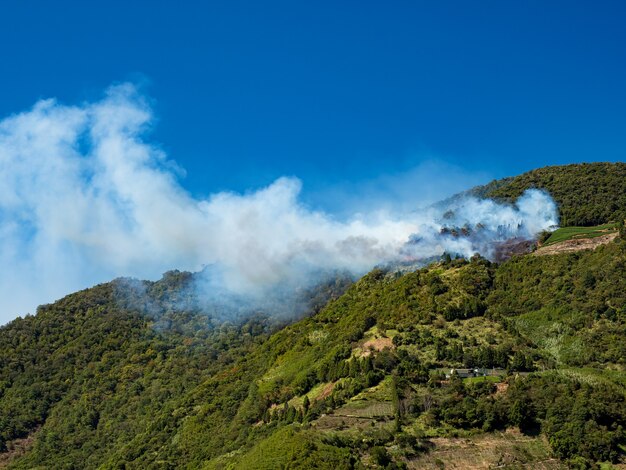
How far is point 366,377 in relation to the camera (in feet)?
332

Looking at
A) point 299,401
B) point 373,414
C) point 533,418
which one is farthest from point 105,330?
point 533,418

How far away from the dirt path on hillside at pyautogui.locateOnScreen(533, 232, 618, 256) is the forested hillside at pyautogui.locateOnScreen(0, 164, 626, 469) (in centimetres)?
592

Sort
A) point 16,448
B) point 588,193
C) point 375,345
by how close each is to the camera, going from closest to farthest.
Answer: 1. point 375,345
2. point 16,448
3. point 588,193

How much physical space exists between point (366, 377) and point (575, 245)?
60534 mm

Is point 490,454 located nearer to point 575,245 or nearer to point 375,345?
point 375,345

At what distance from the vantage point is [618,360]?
95.5 meters

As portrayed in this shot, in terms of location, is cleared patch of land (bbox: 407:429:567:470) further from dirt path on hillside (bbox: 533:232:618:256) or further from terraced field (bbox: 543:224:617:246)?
terraced field (bbox: 543:224:617:246)

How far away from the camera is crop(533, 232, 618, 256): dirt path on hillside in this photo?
133125 mm

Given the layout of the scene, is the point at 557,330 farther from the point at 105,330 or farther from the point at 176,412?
the point at 105,330

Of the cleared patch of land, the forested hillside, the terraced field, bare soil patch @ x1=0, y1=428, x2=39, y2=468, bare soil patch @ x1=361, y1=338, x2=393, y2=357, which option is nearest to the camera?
the cleared patch of land

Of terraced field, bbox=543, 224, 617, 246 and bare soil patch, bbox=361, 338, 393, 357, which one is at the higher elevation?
terraced field, bbox=543, 224, 617, 246

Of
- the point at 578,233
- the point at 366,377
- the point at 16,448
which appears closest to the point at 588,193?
the point at 578,233

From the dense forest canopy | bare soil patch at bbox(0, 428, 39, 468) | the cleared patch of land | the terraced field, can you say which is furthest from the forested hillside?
the terraced field

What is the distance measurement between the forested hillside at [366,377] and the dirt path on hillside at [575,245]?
5.92 metres
